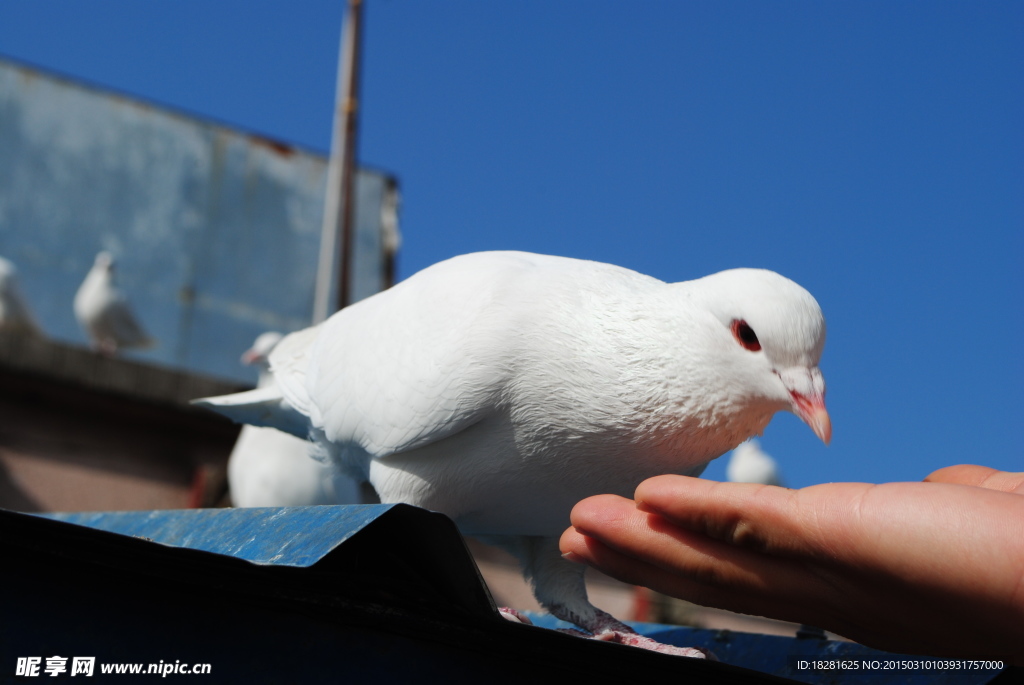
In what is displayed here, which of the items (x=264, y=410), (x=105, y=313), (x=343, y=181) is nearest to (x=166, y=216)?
(x=105, y=313)

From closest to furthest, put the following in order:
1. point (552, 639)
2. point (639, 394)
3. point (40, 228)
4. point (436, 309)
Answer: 1. point (552, 639)
2. point (639, 394)
3. point (436, 309)
4. point (40, 228)

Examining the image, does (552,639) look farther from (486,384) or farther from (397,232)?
(397,232)

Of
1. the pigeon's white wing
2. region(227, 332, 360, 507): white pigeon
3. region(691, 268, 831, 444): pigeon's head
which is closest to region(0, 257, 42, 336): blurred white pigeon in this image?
region(227, 332, 360, 507): white pigeon

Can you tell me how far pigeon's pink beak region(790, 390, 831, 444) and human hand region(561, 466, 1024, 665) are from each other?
353mm

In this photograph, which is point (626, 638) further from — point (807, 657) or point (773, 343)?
point (773, 343)

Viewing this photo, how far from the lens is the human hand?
1.58 meters

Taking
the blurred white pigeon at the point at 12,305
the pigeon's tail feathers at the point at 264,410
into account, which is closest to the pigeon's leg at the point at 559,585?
the pigeon's tail feathers at the point at 264,410

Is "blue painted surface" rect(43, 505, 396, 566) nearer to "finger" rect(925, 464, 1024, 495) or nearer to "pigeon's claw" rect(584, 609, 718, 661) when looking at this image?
"pigeon's claw" rect(584, 609, 718, 661)

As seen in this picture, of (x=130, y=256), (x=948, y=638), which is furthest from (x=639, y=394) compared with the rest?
(x=130, y=256)

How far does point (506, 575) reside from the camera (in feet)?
24.3

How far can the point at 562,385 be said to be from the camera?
2346 millimetres

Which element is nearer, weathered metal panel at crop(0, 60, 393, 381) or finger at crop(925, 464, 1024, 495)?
finger at crop(925, 464, 1024, 495)

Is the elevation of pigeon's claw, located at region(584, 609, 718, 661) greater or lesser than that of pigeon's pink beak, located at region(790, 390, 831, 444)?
lesser

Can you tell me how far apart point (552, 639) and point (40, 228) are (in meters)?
13.0
